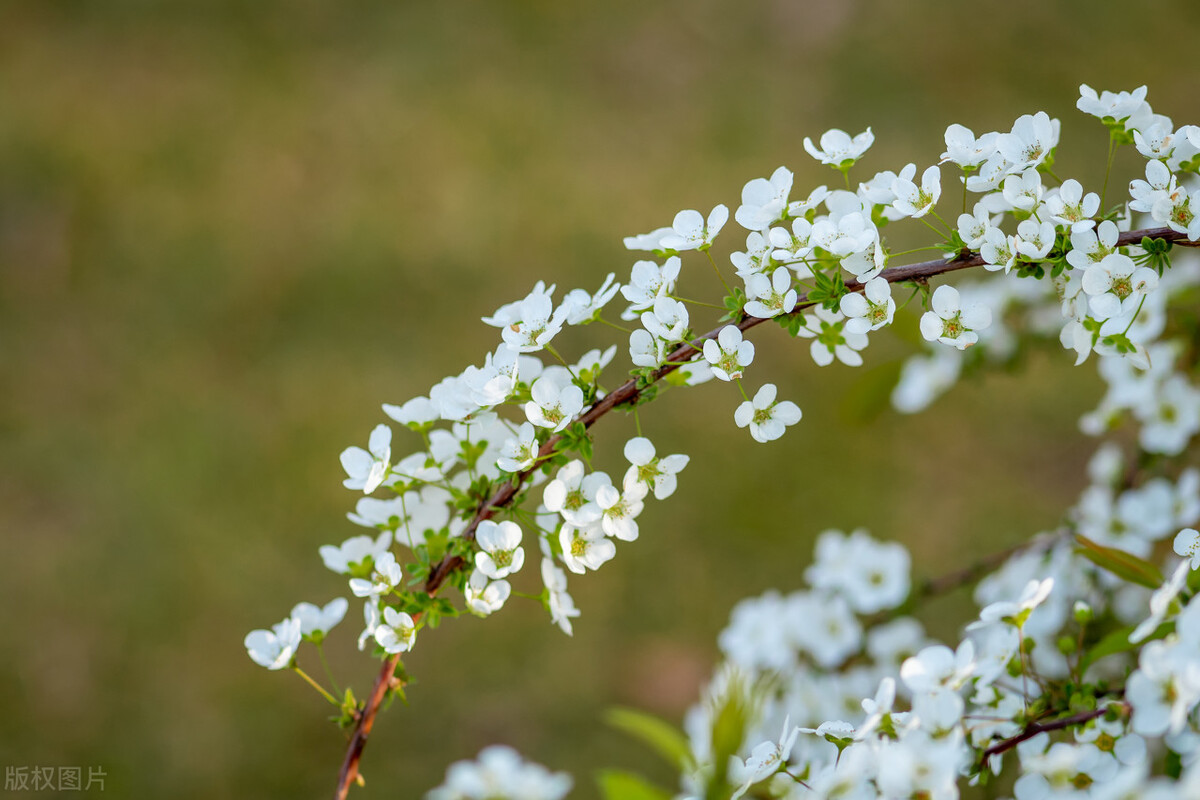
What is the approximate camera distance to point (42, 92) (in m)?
2.90

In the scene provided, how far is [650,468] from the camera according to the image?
725 mm

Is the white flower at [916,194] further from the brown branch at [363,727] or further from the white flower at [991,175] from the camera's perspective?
the brown branch at [363,727]

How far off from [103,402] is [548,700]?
4.12 feet

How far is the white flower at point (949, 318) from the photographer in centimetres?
70

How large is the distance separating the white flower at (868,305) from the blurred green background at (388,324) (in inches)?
27.1

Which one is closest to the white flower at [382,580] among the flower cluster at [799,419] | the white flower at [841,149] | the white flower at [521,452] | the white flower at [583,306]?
the flower cluster at [799,419]

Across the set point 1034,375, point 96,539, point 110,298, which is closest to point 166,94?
point 110,298

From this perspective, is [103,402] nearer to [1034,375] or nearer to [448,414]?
[448,414]

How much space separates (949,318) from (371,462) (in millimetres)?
442

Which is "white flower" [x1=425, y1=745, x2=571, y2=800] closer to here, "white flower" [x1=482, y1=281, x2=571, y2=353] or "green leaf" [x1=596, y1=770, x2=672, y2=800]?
"green leaf" [x1=596, y1=770, x2=672, y2=800]

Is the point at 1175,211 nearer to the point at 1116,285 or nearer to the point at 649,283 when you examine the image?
the point at 1116,285

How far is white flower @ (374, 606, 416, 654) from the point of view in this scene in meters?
0.68

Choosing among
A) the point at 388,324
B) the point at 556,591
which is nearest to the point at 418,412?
the point at 556,591

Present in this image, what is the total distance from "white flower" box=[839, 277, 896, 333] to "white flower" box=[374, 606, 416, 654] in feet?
1.20
